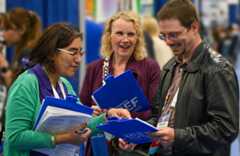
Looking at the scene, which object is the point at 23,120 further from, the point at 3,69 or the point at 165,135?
the point at 3,69

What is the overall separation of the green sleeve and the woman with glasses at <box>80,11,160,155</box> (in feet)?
3.71

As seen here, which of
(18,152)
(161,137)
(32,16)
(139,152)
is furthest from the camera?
(32,16)

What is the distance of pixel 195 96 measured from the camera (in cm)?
312

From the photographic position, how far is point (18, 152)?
3.32 metres

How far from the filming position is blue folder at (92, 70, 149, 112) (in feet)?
12.1

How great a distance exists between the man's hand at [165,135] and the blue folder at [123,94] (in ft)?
2.15

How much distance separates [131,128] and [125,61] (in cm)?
145

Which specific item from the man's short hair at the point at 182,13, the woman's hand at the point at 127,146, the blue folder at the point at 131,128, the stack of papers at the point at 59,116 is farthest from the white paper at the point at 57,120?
the man's short hair at the point at 182,13

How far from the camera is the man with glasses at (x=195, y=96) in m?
3.07

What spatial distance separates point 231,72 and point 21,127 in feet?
3.50

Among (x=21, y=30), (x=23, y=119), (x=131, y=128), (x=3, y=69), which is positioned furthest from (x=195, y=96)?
(x=3, y=69)

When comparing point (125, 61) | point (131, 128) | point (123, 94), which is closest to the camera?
point (131, 128)

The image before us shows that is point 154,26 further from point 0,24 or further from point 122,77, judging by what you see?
point 122,77

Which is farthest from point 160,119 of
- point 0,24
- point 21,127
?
point 0,24
